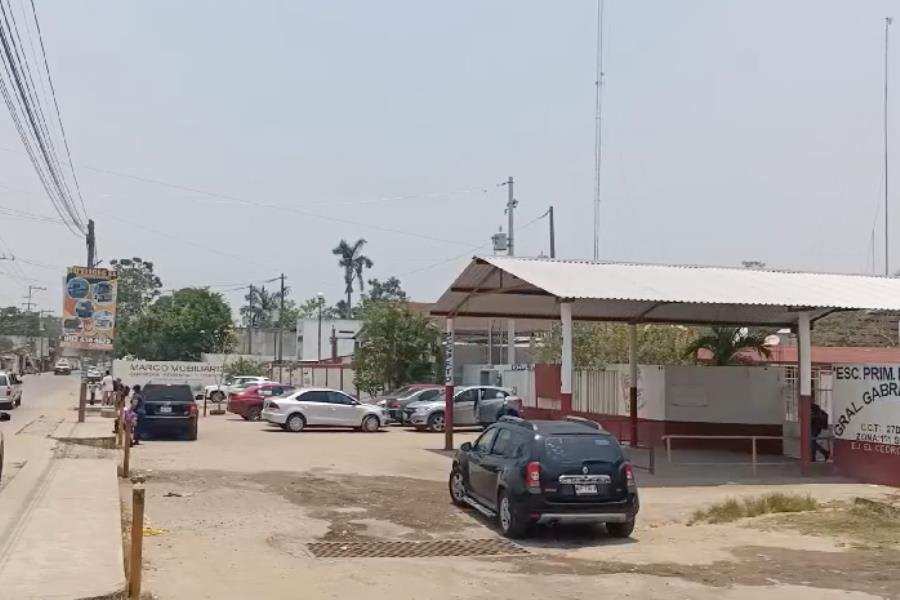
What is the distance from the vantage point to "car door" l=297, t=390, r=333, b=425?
1245 inches

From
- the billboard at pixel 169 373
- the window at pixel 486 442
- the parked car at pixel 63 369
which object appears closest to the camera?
the window at pixel 486 442

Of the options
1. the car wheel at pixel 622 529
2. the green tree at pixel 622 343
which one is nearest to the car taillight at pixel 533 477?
the car wheel at pixel 622 529

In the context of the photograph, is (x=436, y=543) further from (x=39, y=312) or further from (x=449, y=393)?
(x=39, y=312)

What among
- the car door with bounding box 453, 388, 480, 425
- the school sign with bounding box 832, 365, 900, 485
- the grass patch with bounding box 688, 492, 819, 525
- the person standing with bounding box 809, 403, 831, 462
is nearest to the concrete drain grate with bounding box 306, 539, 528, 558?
the grass patch with bounding box 688, 492, 819, 525

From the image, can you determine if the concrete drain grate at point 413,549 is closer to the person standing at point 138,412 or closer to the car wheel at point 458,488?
the car wheel at point 458,488

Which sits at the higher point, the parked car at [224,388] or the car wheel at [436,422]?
the parked car at [224,388]

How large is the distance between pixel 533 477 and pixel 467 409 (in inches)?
837

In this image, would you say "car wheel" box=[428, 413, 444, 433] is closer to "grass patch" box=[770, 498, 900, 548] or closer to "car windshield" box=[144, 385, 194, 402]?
"car windshield" box=[144, 385, 194, 402]

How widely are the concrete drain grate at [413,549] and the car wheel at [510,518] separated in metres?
0.18

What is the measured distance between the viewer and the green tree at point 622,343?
35.7 metres

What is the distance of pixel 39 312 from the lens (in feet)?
494

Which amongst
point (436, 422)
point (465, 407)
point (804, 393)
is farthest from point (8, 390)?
point (804, 393)

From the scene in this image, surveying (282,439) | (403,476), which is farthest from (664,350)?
(403,476)

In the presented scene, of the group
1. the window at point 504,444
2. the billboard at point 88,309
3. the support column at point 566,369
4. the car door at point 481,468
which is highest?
the billboard at point 88,309
